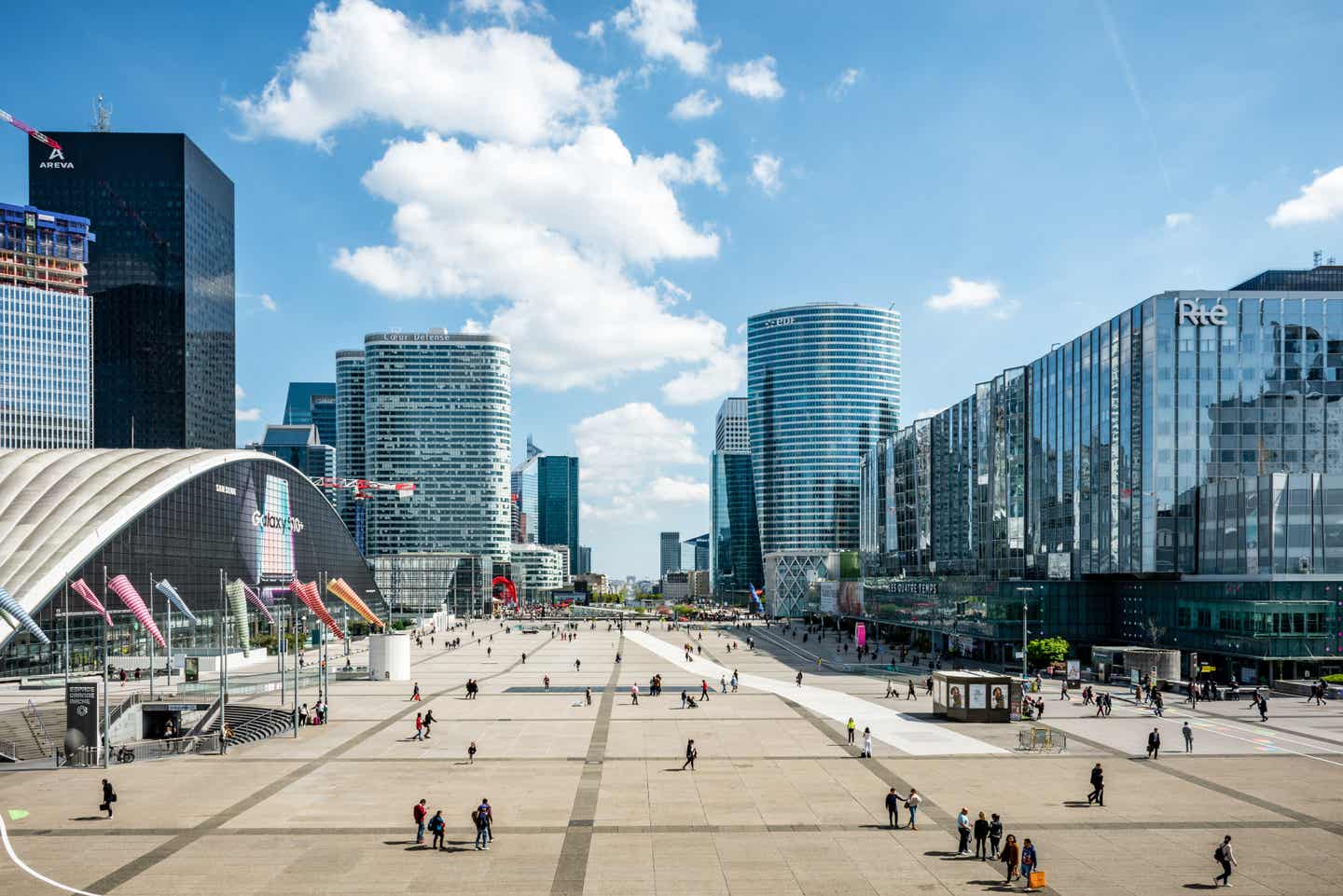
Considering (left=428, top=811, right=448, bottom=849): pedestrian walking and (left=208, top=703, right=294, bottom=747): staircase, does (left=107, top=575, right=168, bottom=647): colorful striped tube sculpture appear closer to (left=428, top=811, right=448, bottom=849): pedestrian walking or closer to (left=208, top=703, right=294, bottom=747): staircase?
(left=208, top=703, right=294, bottom=747): staircase

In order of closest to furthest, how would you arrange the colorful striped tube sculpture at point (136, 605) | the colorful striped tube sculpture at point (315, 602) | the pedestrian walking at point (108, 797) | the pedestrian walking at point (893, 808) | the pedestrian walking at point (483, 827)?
the pedestrian walking at point (483, 827), the pedestrian walking at point (893, 808), the pedestrian walking at point (108, 797), the colorful striped tube sculpture at point (136, 605), the colorful striped tube sculpture at point (315, 602)

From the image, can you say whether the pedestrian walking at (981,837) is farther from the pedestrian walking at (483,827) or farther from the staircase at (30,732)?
the staircase at (30,732)

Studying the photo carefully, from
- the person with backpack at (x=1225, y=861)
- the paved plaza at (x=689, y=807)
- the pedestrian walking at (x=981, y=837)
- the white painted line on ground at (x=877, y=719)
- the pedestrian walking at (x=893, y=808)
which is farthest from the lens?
the white painted line on ground at (x=877, y=719)

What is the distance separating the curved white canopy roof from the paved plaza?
4411 centimetres

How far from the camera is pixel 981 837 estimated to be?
28.3 m

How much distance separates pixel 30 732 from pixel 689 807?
36.4 m

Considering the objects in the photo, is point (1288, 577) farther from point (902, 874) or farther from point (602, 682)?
point (902, 874)

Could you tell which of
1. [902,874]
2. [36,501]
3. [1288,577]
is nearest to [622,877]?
[902,874]

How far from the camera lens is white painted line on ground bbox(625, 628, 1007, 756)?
45781 mm

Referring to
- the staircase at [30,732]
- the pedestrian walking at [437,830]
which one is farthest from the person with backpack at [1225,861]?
the staircase at [30,732]

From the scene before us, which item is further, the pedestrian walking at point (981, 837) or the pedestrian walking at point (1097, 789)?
A: the pedestrian walking at point (1097, 789)

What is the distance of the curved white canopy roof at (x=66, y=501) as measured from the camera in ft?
276

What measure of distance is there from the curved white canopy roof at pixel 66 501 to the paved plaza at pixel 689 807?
44105 millimetres

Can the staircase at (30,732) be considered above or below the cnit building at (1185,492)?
below
